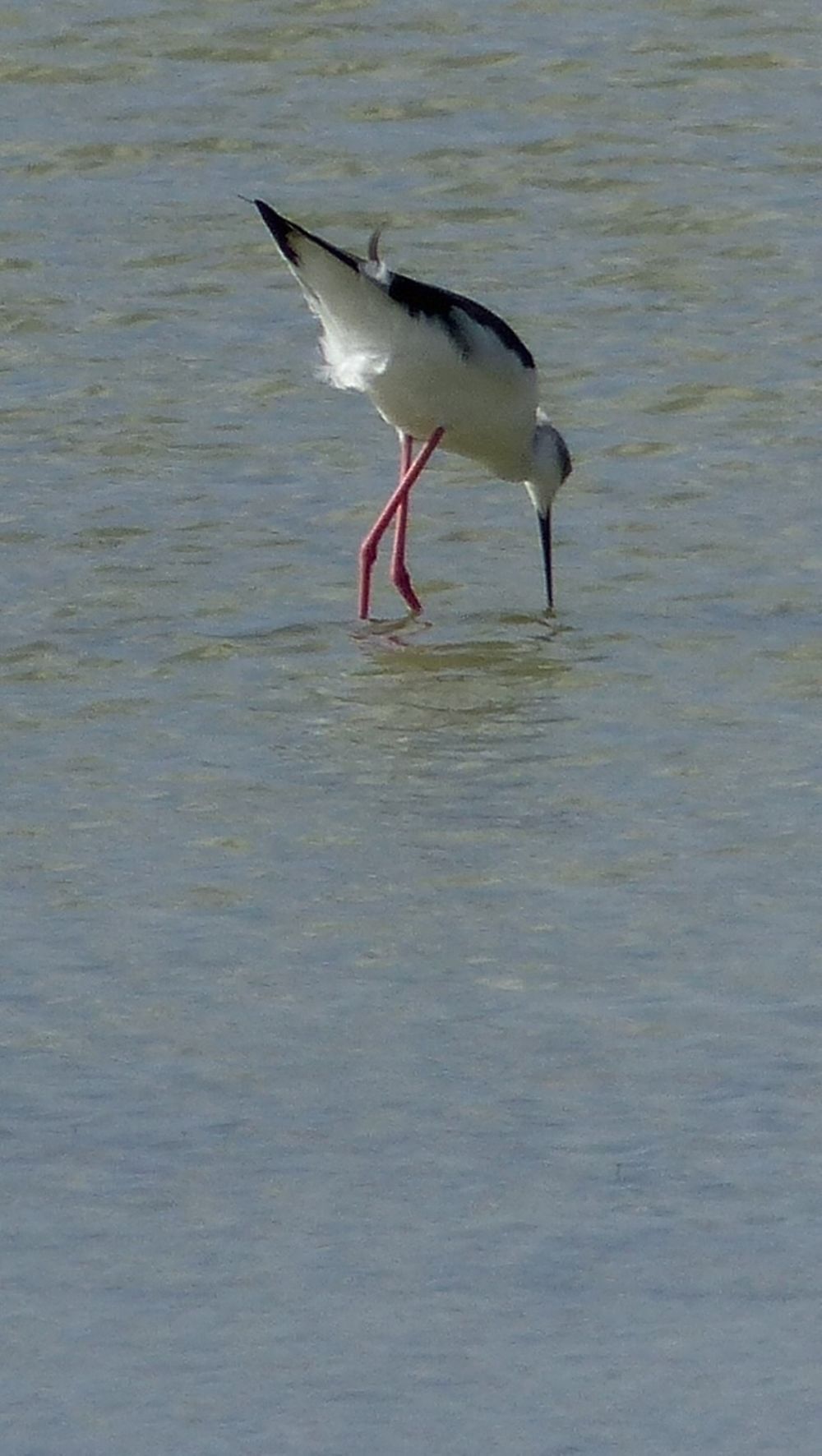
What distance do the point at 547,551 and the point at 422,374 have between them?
708 mm

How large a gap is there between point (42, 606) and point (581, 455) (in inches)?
76.5

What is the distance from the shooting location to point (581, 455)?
914 cm

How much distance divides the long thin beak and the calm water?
60mm

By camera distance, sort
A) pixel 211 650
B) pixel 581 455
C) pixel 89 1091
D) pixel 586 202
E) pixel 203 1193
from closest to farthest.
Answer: pixel 203 1193 < pixel 89 1091 < pixel 211 650 < pixel 581 455 < pixel 586 202

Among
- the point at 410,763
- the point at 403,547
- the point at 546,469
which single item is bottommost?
the point at 410,763

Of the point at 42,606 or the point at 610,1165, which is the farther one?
the point at 42,606

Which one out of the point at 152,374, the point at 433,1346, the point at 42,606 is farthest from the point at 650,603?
the point at 433,1346

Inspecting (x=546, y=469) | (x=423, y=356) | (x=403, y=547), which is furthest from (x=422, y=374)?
(x=403, y=547)

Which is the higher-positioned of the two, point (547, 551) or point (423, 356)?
point (423, 356)

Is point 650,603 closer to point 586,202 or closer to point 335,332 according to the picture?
point 335,332

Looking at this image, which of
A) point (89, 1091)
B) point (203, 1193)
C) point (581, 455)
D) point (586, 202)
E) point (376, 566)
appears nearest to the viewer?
point (203, 1193)

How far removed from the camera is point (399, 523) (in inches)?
336

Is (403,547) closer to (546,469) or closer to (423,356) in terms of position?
(546,469)

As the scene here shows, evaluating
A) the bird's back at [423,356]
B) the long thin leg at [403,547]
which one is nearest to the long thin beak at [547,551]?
the bird's back at [423,356]
